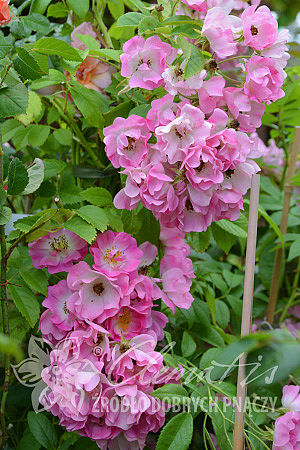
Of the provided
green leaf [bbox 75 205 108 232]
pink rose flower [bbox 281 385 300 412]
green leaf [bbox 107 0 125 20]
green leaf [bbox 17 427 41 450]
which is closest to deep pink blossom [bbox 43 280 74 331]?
green leaf [bbox 75 205 108 232]

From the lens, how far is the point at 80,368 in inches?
24.1

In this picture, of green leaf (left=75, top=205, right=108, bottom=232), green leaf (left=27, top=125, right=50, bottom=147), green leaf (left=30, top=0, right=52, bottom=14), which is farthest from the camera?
green leaf (left=27, top=125, right=50, bottom=147)

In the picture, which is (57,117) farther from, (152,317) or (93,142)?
(152,317)

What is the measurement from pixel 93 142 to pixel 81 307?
375 millimetres

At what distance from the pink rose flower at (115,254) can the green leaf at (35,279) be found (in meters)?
0.09

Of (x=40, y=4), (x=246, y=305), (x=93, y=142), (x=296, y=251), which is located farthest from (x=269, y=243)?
(x=40, y=4)

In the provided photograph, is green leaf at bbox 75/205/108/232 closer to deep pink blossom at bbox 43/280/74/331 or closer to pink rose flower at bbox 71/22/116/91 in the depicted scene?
deep pink blossom at bbox 43/280/74/331

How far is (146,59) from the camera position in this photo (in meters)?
0.62

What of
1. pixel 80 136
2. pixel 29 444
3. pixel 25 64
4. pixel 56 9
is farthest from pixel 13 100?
pixel 29 444

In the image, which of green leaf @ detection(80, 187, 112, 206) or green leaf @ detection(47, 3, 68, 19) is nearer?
green leaf @ detection(80, 187, 112, 206)

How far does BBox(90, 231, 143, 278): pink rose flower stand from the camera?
647 millimetres

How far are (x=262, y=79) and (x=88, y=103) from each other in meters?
0.26

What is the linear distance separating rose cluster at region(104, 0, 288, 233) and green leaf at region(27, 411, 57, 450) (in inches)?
13.5

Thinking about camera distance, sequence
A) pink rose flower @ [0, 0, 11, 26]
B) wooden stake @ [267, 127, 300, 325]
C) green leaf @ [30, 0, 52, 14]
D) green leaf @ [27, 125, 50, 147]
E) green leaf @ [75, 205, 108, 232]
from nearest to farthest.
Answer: pink rose flower @ [0, 0, 11, 26] → green leaf @ [75, 205, 108, 232] → green leaf @ [30, 0, 52, 14] → green leaf @ [27, 125, 50, 147] → wooden stake @ [267, 127, 300, 325]
